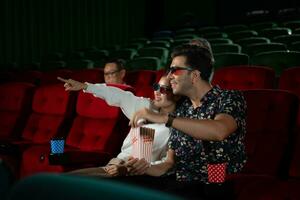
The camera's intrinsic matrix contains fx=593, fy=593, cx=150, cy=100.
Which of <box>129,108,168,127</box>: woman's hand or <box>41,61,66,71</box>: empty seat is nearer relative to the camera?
<box>129,108,168,127</box>: woman's hand

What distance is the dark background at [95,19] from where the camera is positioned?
6.58m

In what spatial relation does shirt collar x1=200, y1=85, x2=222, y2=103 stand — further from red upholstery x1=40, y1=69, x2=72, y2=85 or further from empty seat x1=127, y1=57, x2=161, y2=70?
empty seat x1=127, y1=57, x2=161, y2=70

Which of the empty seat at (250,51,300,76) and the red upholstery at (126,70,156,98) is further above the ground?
the empty seat at (250,51,300,76)

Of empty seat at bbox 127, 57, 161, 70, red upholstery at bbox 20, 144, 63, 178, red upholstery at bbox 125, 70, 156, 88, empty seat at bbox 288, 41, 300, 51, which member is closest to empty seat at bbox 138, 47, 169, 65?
empty seat at bbox 127, 57, 161, 70

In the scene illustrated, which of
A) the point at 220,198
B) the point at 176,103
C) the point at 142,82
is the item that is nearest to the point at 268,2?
the point at 142,82

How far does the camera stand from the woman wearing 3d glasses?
1.70 meters

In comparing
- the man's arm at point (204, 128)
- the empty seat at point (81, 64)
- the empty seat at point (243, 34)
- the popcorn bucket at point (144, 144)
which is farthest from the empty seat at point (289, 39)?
the man's arm at point (204, 128)

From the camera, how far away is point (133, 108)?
2039 mm

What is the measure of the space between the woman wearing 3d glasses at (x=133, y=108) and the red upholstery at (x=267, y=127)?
0.82 feet

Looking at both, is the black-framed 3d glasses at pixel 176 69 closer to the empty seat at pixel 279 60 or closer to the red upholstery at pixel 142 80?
the red upholstery at pixel 142 80

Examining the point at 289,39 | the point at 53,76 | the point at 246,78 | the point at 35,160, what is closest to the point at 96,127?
the point at 35,160

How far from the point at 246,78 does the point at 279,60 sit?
0.63 meters

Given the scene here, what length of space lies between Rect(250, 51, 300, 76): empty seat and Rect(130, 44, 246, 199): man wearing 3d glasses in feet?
4.64

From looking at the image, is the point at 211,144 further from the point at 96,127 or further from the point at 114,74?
the point at 114,74
